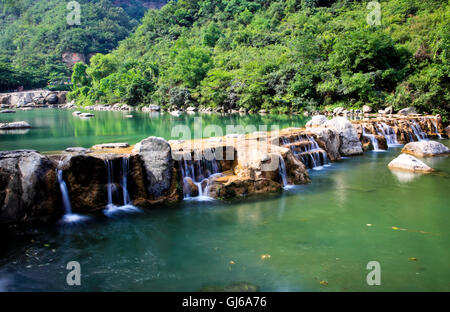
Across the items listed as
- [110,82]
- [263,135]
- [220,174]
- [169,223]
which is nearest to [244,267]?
[169,223]

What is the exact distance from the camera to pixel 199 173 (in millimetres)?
8344

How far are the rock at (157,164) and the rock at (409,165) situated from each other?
7.49 meters

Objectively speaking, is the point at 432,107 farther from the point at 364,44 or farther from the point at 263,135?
the point at 263,135

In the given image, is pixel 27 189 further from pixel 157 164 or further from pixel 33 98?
pixel 33 98

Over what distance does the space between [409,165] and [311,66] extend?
728 inches

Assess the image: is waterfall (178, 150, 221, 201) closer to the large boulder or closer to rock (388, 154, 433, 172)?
rock (388, 154, 433, 172)

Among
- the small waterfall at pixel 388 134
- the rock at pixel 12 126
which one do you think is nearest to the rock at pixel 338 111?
the small waterfall at pixel 388 134

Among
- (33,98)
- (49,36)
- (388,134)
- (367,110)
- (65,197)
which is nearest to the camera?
(65,197)

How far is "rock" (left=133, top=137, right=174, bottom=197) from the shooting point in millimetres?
7539

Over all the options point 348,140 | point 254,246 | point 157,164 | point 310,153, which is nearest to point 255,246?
point 254,246

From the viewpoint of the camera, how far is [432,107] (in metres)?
18.6

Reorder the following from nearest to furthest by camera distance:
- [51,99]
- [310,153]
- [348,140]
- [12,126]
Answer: [310,153] → [348,140] → [12,126] → [51,99]

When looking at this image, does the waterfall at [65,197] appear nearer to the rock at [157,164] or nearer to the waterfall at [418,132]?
the rock at [157,164]

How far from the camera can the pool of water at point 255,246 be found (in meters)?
4.30
